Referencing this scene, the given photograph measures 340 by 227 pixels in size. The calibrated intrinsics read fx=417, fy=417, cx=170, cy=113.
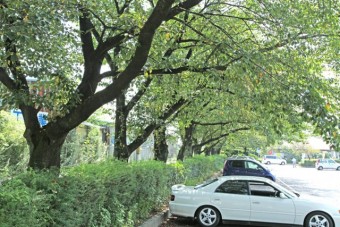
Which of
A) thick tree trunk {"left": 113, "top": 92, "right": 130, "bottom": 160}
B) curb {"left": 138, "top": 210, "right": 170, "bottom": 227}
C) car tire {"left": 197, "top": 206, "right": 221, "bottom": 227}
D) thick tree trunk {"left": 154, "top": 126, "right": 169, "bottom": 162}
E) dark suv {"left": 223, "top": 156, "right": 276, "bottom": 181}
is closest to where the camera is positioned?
curb {"left": 138, "top": 210, "right": 170, "bottom": 227}

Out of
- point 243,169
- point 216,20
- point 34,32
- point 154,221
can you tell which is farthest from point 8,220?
point 243,169

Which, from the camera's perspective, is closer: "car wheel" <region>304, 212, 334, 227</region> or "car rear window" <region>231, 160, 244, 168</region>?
"car wheel" <region>304, 212, 334, 227</region>

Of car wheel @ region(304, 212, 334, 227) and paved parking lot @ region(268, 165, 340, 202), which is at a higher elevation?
paved parking lot @ region(268, 165, 340, 202)

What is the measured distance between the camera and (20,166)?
16672 millimetres

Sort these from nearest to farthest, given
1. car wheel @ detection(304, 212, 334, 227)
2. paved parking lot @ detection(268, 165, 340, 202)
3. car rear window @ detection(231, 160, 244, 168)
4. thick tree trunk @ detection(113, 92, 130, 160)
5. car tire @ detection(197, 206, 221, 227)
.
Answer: car wheel @ detection(304, 212, 334, 227) → car tire @ detection(197, 206, 221, 227) → thick tree trunk @ detection(113, 92, 130, 160) → paved parking lot @ detection(268, 165, 340, 202) → car rear window @ detection(231, 160, 244, 168)

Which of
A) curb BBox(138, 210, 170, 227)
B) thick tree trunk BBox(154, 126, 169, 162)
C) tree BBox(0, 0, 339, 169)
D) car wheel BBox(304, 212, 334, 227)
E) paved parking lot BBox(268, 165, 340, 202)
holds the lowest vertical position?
curb BBox(138, 210, 170, 227)

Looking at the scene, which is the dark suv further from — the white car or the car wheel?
the car wheel

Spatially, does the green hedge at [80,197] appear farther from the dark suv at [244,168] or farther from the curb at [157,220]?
the dark suv at [244,168]

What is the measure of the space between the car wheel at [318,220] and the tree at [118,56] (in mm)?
3628

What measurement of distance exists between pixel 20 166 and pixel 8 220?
13366 millimetres

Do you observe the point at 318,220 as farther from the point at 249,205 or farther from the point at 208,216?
the point at 208,216

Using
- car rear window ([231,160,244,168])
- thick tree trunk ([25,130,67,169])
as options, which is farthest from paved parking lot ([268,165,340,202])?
thick tree trunk ([25,130,67,169])

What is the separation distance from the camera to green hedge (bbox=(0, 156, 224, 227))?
4398mm

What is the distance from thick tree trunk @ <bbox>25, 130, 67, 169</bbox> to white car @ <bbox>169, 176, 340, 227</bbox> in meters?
4.55
